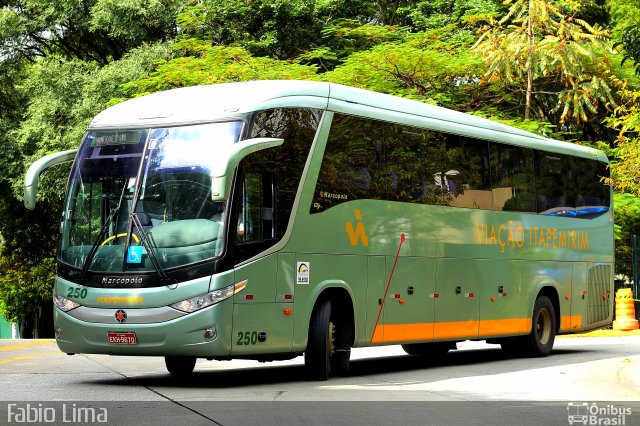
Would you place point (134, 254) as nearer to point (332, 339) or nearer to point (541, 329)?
point (332, 339)

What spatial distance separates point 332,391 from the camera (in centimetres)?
1372

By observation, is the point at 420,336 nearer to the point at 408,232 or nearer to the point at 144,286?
the point at 408,232

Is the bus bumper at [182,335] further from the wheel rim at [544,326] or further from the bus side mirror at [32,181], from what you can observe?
the wheel rim at [544,326]

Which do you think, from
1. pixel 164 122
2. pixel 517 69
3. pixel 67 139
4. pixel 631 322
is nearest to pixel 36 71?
pixel 67 139

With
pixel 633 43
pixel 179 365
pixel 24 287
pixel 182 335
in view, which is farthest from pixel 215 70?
pixel 633 43

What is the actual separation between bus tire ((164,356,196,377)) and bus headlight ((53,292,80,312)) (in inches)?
74.0

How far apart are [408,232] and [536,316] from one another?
16.1ft

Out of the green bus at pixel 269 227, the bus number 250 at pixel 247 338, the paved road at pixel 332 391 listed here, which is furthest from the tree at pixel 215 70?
the bus number 250 at pixel 247 338

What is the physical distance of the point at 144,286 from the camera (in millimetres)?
13656

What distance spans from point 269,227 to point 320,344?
175 cm

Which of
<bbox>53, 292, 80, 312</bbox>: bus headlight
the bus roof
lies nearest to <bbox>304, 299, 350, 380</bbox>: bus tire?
the bus roof

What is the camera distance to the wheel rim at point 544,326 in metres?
21.4

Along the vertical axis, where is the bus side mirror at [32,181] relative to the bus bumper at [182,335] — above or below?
above

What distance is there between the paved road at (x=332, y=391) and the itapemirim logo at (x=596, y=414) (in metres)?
0.02
